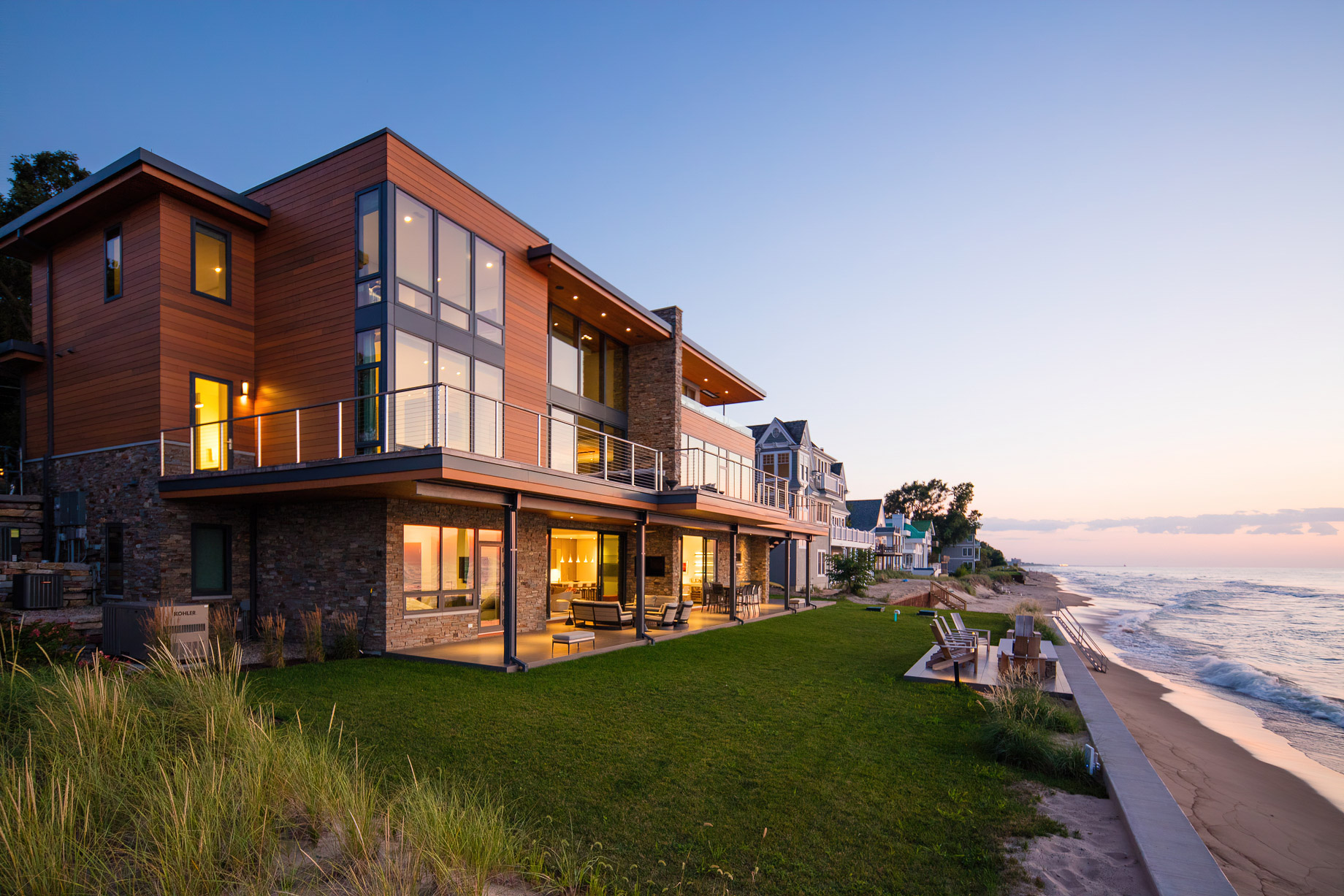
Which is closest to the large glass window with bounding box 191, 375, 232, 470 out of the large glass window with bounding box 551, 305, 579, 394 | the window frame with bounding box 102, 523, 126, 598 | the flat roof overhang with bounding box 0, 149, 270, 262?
the window frame with bounding box 102, 523, 126, 598

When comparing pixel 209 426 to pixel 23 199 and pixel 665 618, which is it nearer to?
pixel 665 618

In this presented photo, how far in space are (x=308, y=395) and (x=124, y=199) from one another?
5605mm

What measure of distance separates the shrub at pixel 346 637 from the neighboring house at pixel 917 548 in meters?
61.3

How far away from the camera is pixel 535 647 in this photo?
41.7ft

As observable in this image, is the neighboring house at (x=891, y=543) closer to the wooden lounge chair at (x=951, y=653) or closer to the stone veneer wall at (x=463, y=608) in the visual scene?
the stone veneer wall at (x=463, y=608)

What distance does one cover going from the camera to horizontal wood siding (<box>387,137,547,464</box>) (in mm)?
12766

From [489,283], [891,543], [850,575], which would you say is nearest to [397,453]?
[489,283]

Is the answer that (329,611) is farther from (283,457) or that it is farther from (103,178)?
(103,178)

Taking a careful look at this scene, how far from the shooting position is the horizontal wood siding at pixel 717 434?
20719 millimetres

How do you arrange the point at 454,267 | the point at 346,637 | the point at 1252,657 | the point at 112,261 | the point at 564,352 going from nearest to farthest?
the point at 346,637
the point at 454,267
the point at 112,261
the point at 564,352
the point at 1252,657

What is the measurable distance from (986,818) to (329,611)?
37.8 ft

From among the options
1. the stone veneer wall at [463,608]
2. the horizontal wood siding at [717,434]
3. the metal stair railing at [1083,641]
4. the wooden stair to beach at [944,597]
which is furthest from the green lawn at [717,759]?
the wooden stair to beach at [944,597]

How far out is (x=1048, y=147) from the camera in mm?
15992

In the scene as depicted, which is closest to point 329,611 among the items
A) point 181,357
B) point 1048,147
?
point 181,357
